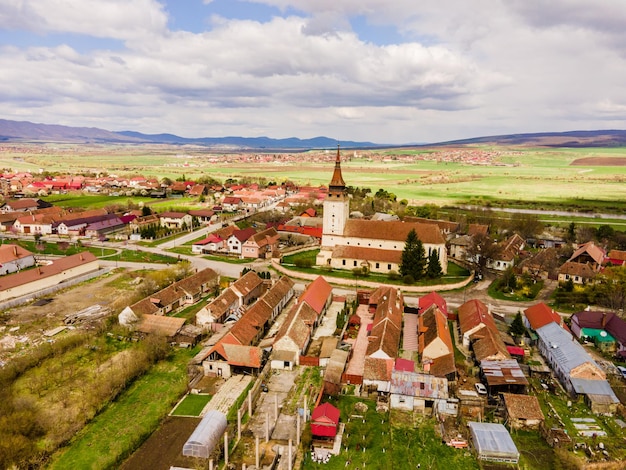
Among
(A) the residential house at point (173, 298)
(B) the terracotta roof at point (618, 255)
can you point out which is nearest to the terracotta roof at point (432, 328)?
(A) the residential house at point (173, 298)

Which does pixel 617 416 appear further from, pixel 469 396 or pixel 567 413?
pixel 469 396

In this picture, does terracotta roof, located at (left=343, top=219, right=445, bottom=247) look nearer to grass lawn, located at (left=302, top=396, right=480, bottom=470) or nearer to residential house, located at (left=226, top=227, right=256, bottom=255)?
residential house, located at (left=226, top=227, right=256, bottom=255)

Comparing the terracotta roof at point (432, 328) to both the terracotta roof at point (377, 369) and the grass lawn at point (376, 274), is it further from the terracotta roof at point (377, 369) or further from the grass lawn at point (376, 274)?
the grass lawn at point (376, 274)

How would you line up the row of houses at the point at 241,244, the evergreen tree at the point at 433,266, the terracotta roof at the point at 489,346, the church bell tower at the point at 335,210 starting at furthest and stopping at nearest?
the row of houses at the point at 241,244 → the church bell tower at the point at 335,210 → the evergreen tree at the point at 433,266 → the terracotta roof at the point at 489,346

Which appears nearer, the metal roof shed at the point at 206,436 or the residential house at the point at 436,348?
the metal roof shed at the point at 206,436

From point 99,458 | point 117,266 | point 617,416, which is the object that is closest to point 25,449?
point 99,458

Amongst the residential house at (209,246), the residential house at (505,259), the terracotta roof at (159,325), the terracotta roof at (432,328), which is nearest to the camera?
the terracotta roof at (432,328)

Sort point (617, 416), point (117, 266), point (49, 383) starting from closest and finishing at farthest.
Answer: point (617, 416)
point (49, 383)
point (117, 266)
